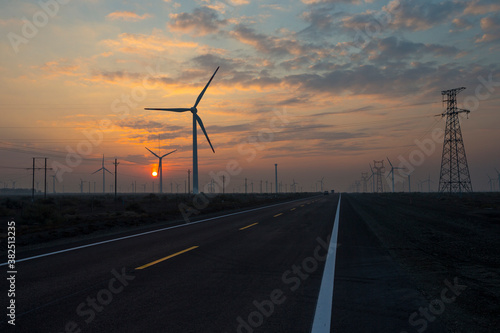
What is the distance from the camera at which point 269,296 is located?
19.2ft

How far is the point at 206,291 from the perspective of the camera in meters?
6.09

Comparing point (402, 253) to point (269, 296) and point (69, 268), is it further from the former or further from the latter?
point (69, 268)

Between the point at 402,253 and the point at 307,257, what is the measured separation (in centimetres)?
296
